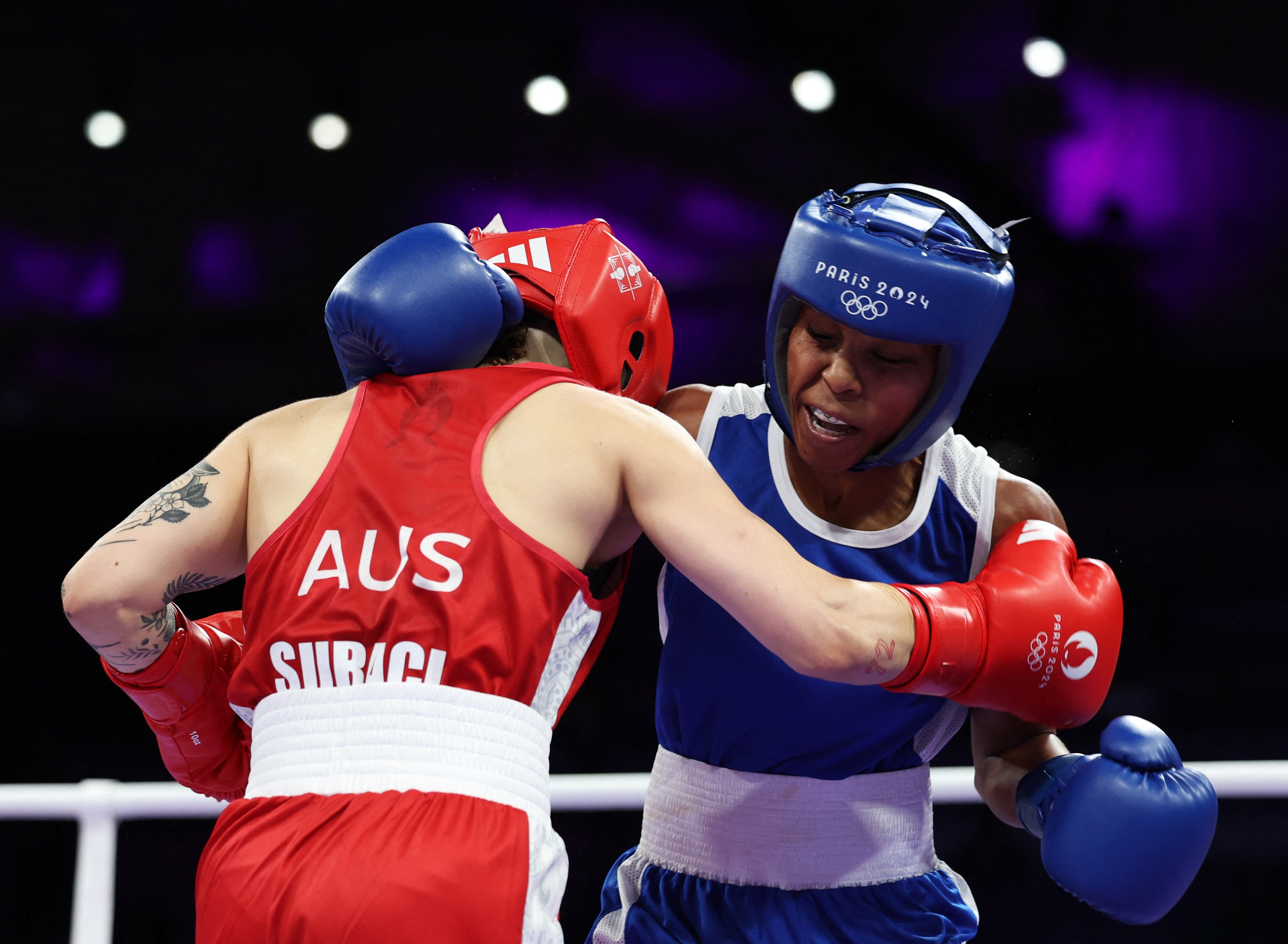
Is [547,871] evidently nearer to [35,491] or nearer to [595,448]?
[595,448]

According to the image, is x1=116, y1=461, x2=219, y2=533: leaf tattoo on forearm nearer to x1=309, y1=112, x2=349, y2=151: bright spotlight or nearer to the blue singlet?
the blue singlet

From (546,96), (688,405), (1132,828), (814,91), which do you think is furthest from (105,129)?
(1132,828)

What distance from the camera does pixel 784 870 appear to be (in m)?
1.74

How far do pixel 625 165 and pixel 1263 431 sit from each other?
7.33 ft

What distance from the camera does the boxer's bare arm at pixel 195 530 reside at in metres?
1.48

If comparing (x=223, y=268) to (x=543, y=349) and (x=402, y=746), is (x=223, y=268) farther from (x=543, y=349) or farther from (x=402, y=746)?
(x=402, y=746)

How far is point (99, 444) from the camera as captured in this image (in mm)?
4074

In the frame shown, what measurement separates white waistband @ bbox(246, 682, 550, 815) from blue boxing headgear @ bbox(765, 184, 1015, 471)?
2.23ft

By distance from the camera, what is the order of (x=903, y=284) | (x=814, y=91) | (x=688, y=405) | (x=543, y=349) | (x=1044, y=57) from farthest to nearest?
1. (x=814, y=91)
2. (x=1044, y=57)
3. (x=688, y=405)
4. (x=543, y=349)
5. (x=903, y=284)

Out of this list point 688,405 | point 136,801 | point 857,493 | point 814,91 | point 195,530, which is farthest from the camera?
point 814,91

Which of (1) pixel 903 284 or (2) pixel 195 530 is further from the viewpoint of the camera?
(1) pixel 903 284

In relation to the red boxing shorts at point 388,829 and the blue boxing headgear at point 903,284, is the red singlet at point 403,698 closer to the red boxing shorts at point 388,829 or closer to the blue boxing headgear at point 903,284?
the red boxing shorts at point 388,829

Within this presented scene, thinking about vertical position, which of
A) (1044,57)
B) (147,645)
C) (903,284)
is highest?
(1044,57)

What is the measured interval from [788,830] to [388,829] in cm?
69
